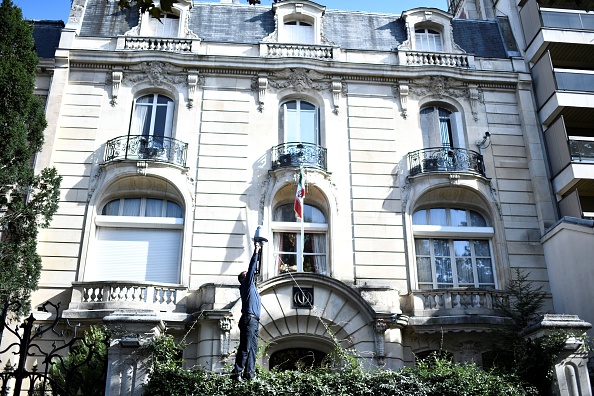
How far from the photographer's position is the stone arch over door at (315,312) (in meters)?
15.0

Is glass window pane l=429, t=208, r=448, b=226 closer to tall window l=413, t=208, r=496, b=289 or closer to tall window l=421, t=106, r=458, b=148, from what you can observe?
tall window l=413, t=208, r=496, b=289

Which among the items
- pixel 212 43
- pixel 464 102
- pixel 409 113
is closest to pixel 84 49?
pixel 212 43

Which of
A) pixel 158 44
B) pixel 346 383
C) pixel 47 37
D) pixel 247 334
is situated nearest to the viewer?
pixel 247 334

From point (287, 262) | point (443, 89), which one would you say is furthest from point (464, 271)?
point (443, 89)

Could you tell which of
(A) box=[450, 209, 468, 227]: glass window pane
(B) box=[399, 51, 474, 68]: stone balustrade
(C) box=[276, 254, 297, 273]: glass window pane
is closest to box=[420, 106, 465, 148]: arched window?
(B) box=[399, 51, 474, 68]: stone balustrade

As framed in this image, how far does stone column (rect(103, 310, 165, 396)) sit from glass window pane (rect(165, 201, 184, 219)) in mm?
8101

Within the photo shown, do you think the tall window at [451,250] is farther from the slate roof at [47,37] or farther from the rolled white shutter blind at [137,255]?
the slate roof at [47,37]

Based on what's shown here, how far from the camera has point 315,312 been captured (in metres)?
15.1

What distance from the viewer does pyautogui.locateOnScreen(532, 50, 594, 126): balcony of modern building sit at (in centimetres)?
1850

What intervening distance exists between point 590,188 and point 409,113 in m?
5.87

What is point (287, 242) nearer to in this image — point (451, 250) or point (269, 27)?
point (451, 250)

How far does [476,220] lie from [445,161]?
2045 millimetres

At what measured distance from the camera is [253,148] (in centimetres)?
1805

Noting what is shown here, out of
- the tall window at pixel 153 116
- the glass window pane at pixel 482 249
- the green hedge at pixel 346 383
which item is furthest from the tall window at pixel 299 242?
the green hedge at pixel 346 383
